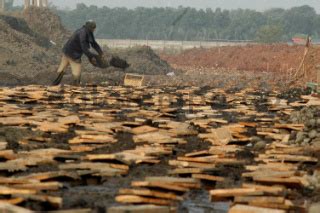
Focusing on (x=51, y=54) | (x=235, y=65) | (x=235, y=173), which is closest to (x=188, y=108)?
(x=235, y=173)

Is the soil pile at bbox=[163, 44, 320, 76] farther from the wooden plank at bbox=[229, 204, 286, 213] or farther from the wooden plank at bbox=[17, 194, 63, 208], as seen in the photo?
the wooden plank at bbox=[17, 194, 63, 208]

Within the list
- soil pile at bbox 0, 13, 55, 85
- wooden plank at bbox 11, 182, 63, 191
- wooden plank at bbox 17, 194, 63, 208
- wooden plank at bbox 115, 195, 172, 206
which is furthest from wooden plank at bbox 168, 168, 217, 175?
soil pile at bbox 0, 13, 55, 85

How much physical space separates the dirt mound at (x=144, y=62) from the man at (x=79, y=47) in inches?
489

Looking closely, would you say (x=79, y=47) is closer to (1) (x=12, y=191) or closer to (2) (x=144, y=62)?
(1) (x=12, y=191)

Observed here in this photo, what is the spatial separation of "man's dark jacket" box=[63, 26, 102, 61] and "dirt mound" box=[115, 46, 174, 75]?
12510mm

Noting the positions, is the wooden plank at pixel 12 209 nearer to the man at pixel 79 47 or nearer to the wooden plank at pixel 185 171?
the wooden plank at pixel 185 171

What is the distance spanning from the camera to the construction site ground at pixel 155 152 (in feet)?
21.5

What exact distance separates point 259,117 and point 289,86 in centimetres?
1036

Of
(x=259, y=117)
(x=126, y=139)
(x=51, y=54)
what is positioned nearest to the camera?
(x=126, y=139)

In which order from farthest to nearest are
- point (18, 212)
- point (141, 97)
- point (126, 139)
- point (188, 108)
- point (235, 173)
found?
point (141, 97) < point (188, 108) < point (126, 139) < point (235, 173) < point (18, 212)

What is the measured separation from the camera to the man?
19203mm

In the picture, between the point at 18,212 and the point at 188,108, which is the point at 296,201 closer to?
the point at 18,212

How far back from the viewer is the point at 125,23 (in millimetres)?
104375

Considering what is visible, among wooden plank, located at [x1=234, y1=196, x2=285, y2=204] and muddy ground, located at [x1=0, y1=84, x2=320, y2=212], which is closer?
wooden plank, located at [x1=234, y1=196, x2=285, y2=204]
